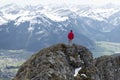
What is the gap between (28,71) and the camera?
46.2m

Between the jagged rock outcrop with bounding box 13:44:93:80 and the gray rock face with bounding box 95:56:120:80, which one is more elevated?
the jagged rock outcrop with bounding box 13:44:93:80

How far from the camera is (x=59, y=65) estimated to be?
47.1 meters

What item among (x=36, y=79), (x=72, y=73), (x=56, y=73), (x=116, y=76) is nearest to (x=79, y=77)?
(x=72, y=73)

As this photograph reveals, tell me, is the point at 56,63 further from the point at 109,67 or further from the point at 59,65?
the point at 109,67

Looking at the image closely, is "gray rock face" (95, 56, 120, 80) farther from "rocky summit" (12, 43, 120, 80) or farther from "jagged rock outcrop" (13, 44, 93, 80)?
"jagged rock outcrop" (13, 44, 93, 80)

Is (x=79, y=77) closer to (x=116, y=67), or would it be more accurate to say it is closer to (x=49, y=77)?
(x=49, y=77)

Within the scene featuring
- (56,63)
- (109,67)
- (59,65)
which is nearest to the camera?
(56,63)

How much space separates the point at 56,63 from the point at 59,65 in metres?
0.56

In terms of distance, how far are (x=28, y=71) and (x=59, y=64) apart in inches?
169

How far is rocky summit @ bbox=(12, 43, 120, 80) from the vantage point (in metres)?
44.9

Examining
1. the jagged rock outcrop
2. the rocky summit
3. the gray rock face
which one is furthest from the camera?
the gray rock face

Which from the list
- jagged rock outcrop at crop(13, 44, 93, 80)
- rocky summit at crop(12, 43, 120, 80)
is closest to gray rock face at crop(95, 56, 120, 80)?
rocky summit at crop(12, 43, 120, 80)

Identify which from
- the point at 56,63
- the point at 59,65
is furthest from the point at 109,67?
the point at 56,63

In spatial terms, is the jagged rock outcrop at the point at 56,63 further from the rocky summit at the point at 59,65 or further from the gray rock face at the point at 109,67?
the gray rock face at the point at 109,67
